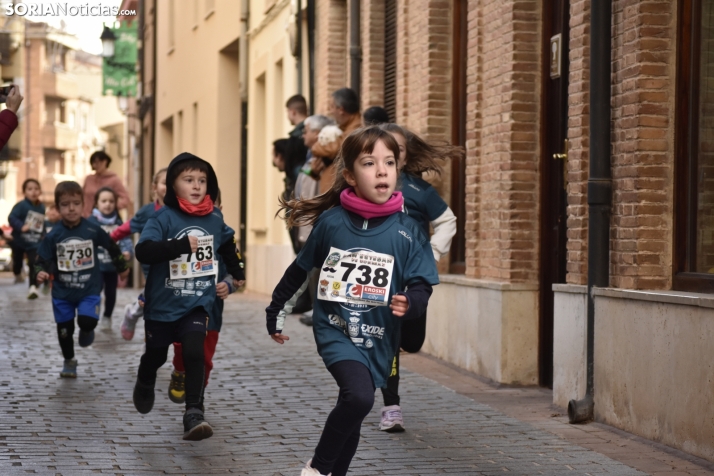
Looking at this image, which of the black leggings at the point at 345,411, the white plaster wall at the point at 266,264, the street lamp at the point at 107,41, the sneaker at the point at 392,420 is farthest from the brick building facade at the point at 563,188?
the street lamp at the point at 107,41

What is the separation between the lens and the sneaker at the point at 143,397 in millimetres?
7582

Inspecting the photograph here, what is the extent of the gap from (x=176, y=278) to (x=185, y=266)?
9cm

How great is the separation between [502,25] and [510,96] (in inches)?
24.6

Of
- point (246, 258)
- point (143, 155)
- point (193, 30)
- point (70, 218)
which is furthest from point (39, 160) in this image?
point (70, 218)

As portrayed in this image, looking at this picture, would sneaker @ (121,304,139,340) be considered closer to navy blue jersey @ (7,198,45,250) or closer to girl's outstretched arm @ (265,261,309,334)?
girl's outstretched arm @ (265,261,309,334)

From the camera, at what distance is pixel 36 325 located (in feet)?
47.5

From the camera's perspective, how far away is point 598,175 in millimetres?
7793

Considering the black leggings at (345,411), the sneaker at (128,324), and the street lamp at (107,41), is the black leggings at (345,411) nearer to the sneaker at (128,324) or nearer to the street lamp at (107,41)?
the sneaker at (128,324)

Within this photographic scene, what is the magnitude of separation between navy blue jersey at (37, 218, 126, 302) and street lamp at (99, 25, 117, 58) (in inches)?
873

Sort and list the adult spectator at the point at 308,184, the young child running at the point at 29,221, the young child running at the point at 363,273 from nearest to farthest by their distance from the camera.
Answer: the young child running at the point at 363,273 → the adult spectator at the point at 308,184 → the young child running at the point at 29,221

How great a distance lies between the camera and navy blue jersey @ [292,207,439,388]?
5367 mm

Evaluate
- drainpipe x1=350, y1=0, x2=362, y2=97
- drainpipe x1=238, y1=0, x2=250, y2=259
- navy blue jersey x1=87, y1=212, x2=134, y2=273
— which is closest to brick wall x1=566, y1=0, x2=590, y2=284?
navy blue jersey x1=87, y1=212, x2=134, y2=273

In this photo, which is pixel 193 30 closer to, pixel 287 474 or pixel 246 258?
pixel 246 258

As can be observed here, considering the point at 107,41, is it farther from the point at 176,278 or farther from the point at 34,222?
the point at 176,278
